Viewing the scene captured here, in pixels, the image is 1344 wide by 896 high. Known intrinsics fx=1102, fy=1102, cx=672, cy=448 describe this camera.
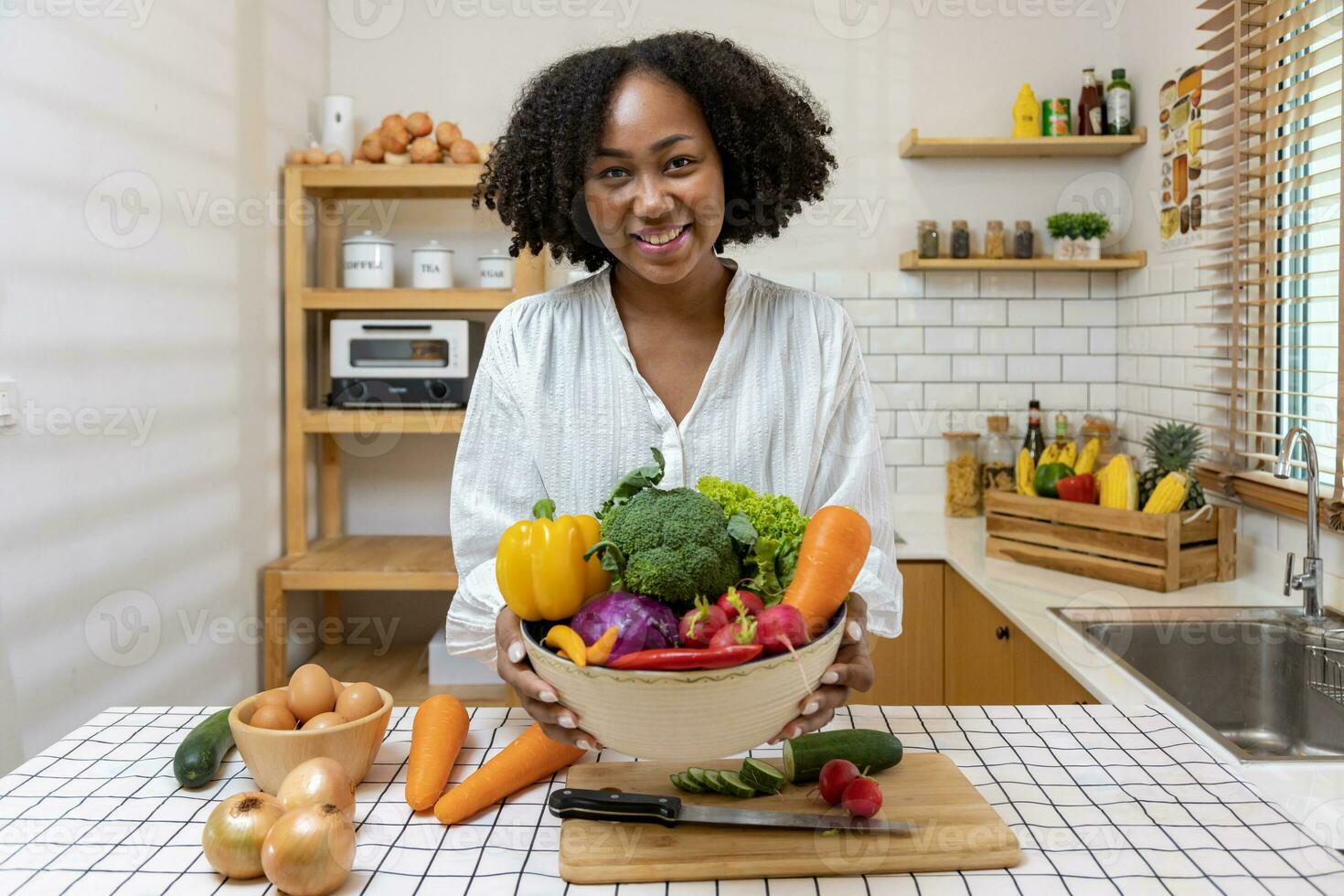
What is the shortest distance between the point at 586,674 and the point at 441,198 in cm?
266

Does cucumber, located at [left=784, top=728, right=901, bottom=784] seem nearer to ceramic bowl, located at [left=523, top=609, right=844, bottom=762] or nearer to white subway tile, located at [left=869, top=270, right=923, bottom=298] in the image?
ceramic bowl, located at [left=523, top=609, right=844, bottom=762]

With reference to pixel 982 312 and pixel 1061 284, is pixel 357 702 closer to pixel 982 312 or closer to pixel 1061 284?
pixel 982 312

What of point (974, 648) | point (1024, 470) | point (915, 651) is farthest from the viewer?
point (1024, 470)

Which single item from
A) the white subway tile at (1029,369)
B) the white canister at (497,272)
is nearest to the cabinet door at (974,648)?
the white subway tile at (1029,369)

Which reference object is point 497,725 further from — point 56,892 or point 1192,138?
point 1192,138

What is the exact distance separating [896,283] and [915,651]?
1162 mm

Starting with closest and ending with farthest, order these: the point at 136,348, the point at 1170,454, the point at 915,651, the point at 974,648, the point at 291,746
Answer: the point at 291,746
the point at 136,348
the point at 1170,454
the point at 974,648
the point at 915,651

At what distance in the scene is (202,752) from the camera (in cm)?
113

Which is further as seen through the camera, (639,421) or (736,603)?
(639,421)

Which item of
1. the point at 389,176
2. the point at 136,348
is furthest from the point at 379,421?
the point at 136,348

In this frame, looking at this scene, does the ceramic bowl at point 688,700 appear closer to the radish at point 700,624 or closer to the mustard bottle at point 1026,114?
the radish at point 700,624

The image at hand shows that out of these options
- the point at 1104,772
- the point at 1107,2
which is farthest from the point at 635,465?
the point at 1107,2

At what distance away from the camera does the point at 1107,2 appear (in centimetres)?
319

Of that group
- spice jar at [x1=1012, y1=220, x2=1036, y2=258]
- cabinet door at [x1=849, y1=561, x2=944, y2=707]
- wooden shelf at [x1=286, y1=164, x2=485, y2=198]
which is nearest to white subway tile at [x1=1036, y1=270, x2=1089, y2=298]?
spice jar at [x1=1012, y1=220, x2=1036, y2=258]
